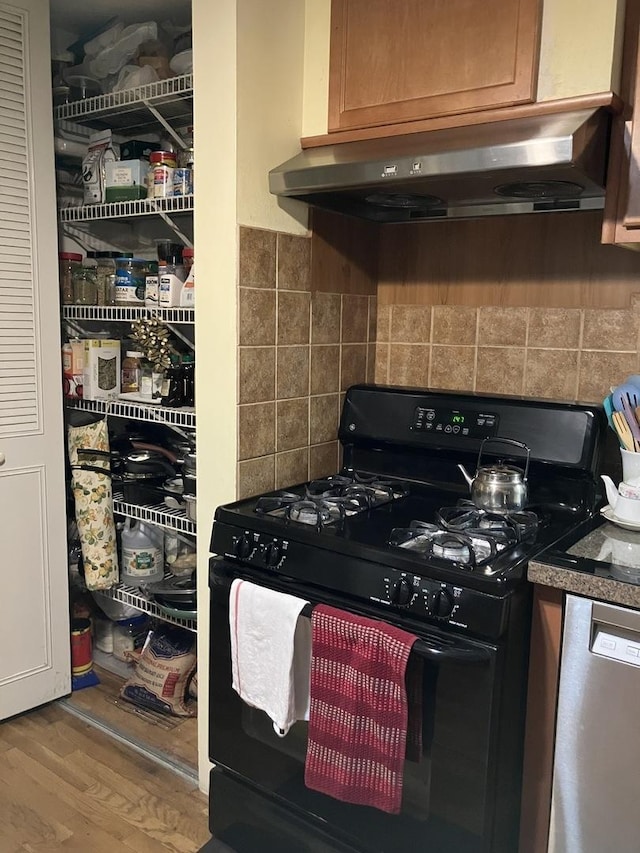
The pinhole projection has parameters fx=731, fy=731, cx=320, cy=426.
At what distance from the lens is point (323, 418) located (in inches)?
78.7

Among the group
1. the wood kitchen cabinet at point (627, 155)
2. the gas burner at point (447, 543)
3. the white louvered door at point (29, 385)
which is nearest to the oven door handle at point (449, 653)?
the gas burner at point (447, 543)

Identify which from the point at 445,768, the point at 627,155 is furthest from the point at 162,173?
the point at 445,768

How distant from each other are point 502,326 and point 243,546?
0.90 meters

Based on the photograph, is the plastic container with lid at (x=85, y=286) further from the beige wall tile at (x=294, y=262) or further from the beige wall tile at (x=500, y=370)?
the beige wall tile at (x=500, y=370)

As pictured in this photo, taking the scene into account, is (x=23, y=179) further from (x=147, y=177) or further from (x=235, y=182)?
(x=235, y=182)

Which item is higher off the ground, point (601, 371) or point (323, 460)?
point (601, 371)

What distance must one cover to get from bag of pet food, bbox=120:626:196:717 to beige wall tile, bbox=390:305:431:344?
1153 mm

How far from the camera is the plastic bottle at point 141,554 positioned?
2.35m

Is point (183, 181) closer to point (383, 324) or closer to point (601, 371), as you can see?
point (383, 324)

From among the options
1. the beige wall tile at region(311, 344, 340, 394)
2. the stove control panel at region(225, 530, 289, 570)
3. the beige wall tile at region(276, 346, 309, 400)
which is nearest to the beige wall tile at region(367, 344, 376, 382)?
the beige wall tile at region(311, 344, 340, 394)

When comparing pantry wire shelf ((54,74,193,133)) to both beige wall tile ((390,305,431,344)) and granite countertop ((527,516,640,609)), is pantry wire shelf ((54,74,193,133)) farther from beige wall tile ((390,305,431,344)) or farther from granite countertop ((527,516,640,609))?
granite countertop ((527,516,640,609))

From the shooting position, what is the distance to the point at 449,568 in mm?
1276

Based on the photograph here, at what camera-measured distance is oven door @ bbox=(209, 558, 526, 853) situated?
49.1 inches

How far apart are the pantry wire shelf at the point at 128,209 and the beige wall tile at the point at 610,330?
109cm
